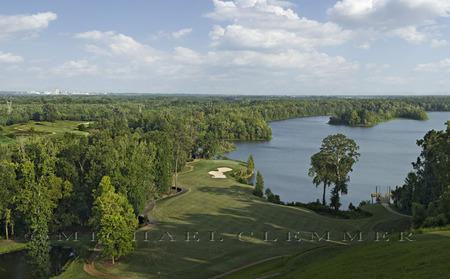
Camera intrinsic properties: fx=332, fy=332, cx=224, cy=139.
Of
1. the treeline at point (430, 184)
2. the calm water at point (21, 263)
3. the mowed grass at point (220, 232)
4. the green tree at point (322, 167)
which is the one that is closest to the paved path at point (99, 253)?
the mowed grass at point (220, 232)

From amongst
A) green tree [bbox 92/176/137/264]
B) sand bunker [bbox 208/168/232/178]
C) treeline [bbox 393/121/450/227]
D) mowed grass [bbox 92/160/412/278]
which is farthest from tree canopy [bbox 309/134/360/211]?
green tree [bbox 92/176/137/264]

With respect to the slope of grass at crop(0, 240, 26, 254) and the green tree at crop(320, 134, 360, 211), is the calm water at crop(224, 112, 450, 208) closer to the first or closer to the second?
the green tree at crop(320, 134, 360, 211)

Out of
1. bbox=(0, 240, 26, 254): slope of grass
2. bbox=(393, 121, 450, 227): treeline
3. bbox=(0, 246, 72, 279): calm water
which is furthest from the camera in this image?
bbox=(0, 240, 26, 254): slope of grass

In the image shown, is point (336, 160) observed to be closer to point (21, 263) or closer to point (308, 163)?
point (21, 263)

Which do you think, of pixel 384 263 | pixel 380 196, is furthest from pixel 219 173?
pixel 384 263

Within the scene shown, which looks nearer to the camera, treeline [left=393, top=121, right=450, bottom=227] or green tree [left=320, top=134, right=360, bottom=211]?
treeline [left=393, top=121, right=450, bottom=227]

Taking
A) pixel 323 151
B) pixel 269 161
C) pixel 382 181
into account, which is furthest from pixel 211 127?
pixel 323 151

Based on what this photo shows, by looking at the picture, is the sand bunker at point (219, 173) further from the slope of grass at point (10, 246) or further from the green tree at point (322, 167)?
the slope of grass at point (10, 246)
